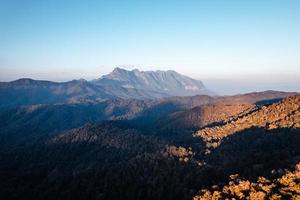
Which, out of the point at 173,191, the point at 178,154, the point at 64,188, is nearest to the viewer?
the point at 173,191

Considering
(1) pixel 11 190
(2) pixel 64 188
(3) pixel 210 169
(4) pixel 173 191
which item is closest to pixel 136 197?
(4) pixel 173 191

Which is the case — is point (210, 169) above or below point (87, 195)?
above

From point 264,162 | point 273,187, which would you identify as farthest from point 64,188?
point 273,187

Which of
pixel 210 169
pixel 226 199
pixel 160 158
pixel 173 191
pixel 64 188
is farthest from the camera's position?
pixel 160 158

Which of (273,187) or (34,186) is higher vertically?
(273,187)

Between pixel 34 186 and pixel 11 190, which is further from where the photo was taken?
pixel 34 186

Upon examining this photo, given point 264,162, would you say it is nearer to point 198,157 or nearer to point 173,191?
point 173,191

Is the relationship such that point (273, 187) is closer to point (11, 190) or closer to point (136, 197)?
point (136, 197)

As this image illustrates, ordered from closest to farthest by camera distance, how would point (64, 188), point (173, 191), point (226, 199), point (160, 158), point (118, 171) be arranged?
1. point (226, 199)
2. point (173, 191)
3. point (64, 188)
4. point (118, 171)
5. point (160, 158)

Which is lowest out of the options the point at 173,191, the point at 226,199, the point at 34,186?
the point at 34,186
